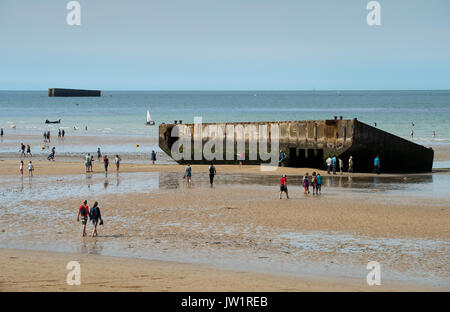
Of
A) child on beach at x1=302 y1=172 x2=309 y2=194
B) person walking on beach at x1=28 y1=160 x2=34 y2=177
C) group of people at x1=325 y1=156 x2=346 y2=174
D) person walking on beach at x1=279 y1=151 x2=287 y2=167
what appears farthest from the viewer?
person walking on beach at x1=279 y1=151 x2=287 y2=167

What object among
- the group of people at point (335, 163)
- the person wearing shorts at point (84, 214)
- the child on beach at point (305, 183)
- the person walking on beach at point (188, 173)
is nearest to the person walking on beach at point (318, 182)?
the child on beach at point (305, 183)

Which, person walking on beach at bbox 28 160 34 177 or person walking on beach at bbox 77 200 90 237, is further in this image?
person walking on beach at bbox 28 160 34 177

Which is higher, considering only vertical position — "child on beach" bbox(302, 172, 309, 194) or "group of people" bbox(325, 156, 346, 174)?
"group of people" bbox(325, 156, 346, 174)

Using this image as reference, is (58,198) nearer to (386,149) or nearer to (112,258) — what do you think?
Answer: (112,258)

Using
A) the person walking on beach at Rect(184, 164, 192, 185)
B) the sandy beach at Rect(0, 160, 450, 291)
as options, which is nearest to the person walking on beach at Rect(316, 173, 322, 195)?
the sandy beach at Rect(0, 160, 450, 291)

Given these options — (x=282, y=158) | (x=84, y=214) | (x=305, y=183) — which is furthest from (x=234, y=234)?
(x=282, y=158)

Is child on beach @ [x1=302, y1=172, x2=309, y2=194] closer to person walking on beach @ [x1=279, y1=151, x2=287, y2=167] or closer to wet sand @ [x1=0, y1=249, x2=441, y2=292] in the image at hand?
person walking on beach @ [x1=279, y1=151, x2=287, y2=167]

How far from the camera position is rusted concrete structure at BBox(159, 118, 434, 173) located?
3809 cm

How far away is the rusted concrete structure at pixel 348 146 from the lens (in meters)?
38.1

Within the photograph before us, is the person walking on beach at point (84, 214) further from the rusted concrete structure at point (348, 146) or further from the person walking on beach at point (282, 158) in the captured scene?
the person walking on beach at point (282, 158)

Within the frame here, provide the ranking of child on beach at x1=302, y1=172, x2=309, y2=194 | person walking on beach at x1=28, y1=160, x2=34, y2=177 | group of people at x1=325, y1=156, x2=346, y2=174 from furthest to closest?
1. group of people at x1=325, y1=156, x2=346, y2=174
2. person walking on beach at x1=28, y1=160, x2=34, y2=177
3. child on beach at x1=302, y1=172, x2=309, y2=194
